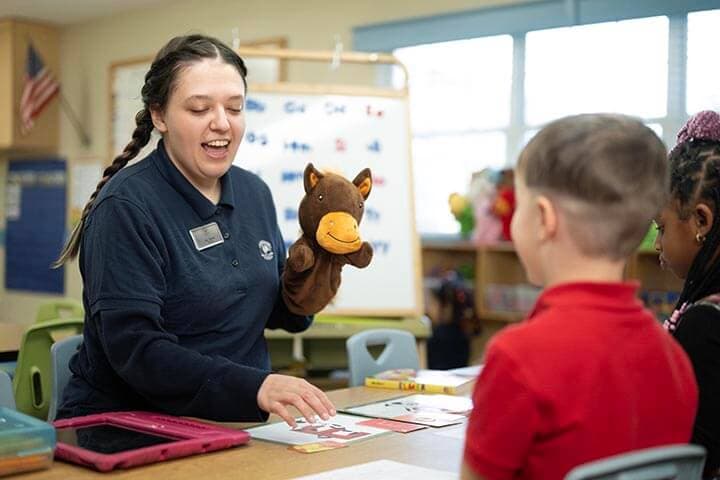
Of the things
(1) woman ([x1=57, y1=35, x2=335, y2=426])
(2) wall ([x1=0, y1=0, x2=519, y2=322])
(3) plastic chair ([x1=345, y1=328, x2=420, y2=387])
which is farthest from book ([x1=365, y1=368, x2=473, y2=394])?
(2) wall ([x1=0, y1=0, x2=519, y2=322])

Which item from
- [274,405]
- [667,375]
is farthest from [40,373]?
[667,375]

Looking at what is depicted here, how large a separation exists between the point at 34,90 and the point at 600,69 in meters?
4.08

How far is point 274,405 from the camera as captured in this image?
58.7 inches

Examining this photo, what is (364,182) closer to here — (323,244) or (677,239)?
(323,244)

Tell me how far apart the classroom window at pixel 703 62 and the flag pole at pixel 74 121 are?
426 cm

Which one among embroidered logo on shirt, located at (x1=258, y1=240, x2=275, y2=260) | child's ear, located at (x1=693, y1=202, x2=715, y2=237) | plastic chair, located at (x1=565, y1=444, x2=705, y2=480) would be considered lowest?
plastic chair, located at (x1=565, y1=444, x2=705, y2=480)

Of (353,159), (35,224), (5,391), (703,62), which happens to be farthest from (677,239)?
(35,224)

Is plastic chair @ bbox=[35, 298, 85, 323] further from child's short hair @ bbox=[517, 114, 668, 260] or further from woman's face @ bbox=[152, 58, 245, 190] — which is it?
child's short hair @ bbox=[517, 114, 668, 260]

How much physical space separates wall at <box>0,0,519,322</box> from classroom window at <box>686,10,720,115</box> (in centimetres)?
93

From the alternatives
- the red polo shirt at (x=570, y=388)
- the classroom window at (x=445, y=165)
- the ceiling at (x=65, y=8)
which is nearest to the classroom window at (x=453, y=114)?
the classroom window at (x=445, y=165)

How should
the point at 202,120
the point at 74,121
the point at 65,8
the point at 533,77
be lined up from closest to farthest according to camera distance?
the point at 202,120 < the point at 533,77 < the point at 65,8 < the point at 74,121

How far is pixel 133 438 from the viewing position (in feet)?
4.76

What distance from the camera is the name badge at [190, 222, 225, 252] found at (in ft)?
5.45

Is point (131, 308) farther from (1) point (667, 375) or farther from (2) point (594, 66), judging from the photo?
(2) point (594, 66)
